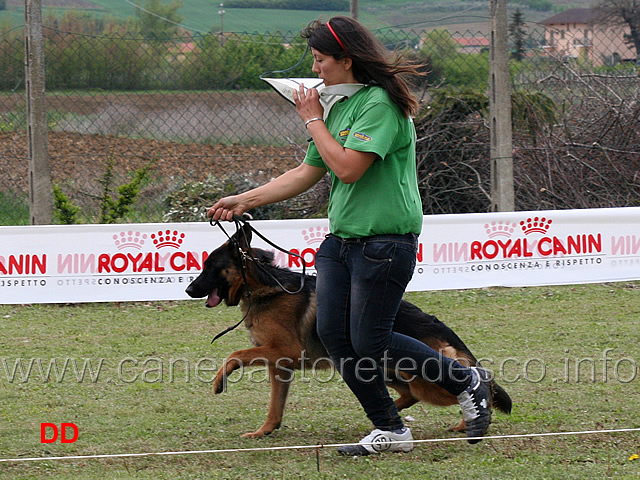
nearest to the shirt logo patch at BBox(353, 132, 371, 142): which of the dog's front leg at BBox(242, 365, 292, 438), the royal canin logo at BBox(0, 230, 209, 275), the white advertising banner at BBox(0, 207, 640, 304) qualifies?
the dog's front leg at BBox(242, 365, 292, 438)

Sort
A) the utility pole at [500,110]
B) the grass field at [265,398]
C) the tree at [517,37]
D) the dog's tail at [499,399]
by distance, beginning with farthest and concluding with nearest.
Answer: the tree at [517,37]
the utility pole at [500,110]
the dog's tail at [499,399]
the grass field at [265,398]

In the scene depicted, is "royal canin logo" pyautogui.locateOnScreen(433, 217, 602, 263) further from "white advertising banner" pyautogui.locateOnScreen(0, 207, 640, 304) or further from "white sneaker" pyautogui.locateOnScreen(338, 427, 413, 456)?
"white sneaker" pyautogui.locateOnScreen(338, 427, 413, 456)

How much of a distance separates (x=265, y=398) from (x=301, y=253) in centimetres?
302

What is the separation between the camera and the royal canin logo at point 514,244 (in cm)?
811

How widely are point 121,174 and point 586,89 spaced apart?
6.03 m

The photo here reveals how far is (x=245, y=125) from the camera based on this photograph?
416 inches

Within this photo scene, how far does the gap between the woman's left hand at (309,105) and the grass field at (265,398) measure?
4.81 ft

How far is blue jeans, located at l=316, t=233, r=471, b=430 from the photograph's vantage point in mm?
3553

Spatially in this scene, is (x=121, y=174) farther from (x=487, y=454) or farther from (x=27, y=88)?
(x=487, y=454)

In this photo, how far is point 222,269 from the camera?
4.37m

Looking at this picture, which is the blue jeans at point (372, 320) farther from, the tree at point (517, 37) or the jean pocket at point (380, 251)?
the tree at point (517, 37)

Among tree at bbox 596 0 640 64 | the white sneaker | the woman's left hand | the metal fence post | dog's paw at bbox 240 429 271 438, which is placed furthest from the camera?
tree at bbox 596 0 640 64

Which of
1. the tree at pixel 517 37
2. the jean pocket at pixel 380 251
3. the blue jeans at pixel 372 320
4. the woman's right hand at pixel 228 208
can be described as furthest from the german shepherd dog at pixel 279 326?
the tree at pixel 517 37

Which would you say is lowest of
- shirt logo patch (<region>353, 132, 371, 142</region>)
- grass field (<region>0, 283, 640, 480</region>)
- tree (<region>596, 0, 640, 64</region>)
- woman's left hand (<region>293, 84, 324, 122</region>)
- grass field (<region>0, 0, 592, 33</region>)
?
grass field (<region>0, 283, 640, 480</region>)
